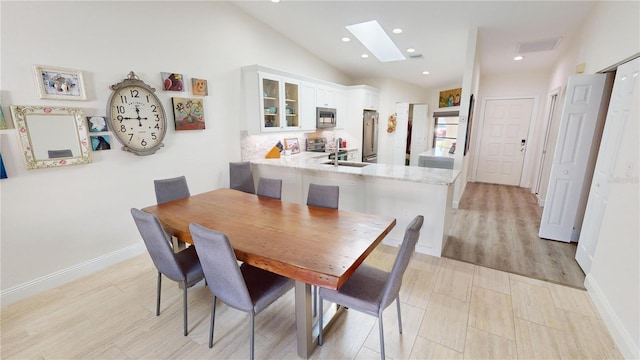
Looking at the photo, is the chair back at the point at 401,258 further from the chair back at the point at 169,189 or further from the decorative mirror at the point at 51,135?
the decorative mirror at the point at 51,135

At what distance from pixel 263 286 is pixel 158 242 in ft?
2.39

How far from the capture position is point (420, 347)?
1711 mm

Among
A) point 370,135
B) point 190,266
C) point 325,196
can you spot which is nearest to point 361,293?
point 325,196

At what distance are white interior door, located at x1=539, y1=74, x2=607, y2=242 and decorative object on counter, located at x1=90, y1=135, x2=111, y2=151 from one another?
484 cm

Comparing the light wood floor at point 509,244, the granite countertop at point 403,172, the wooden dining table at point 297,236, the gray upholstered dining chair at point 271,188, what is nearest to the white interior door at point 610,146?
the light wood floor at point 509,244

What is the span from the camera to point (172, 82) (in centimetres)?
297

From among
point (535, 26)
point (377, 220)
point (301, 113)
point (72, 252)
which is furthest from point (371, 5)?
point (72, 252)

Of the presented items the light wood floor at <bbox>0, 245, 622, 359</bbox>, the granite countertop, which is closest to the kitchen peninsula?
the granite countertop

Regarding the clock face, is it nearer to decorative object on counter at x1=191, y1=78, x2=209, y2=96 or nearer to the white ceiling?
decorative object on counter at x1=191, y1=78, x2=209, y2=96

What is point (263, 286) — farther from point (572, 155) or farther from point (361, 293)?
point (572, 155)

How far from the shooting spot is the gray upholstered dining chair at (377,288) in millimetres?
1402

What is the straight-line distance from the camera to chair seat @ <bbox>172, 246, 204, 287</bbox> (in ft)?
5.98

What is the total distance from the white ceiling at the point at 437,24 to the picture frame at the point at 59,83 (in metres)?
2.17

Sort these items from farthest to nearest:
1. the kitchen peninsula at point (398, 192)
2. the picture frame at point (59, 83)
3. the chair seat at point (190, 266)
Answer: the kitchen peninsula at point (398, 192) → the picture frame at point (59, 83) → the chair seat at point (190, 266)
